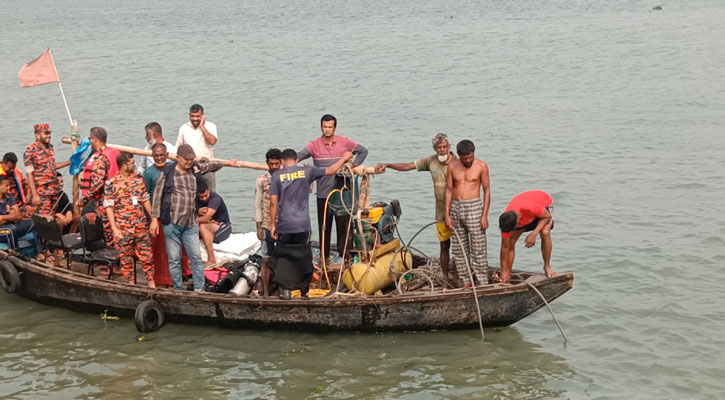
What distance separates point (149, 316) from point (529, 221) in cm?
500

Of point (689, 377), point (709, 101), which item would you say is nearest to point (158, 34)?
point (709, 101)

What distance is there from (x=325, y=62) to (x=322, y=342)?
25.5m

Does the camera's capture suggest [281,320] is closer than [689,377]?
No

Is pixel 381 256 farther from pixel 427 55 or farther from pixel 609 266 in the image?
pixel 427 55

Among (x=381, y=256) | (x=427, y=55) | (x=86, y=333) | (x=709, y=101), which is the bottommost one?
(x=86, y=333)

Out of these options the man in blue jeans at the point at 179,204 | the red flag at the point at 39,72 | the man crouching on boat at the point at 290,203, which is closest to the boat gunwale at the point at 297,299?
the man crouching on boat at the point at 290,203

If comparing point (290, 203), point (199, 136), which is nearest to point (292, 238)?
point (290, 203)

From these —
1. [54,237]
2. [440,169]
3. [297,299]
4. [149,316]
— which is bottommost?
[149,316]

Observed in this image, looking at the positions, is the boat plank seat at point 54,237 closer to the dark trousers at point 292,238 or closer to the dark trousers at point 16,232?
the dark trousers at point 16,232

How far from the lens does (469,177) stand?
34.7 ft

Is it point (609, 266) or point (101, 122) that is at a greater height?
point (101, 122)

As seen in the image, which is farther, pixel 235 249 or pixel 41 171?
pixel 41 171

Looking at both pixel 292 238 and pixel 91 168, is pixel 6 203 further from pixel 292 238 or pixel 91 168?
pixel 292 238

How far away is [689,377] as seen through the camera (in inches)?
407
